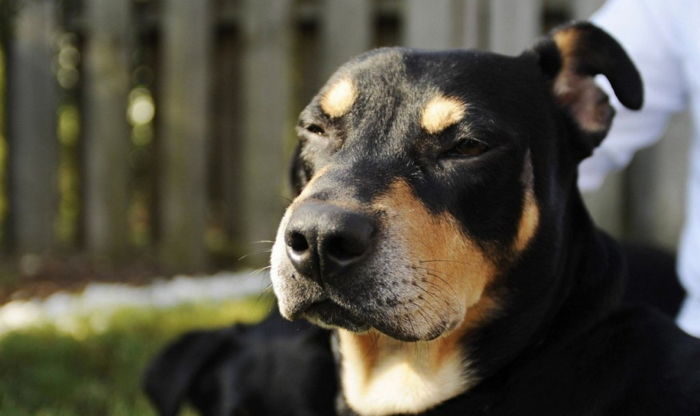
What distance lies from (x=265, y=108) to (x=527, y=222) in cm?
412

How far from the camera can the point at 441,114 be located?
259 centimetres

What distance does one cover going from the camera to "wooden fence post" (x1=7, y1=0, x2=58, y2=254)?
6.54 metres

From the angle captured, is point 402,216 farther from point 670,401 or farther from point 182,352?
point 182,352

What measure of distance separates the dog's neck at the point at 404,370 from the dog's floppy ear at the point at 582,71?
71cm

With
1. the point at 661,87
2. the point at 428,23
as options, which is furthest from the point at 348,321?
the point at 428,23

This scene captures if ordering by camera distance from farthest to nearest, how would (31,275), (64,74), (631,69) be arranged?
1. (64,74)
2. (31,275)
3. (631,69)

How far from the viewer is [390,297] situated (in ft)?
7.60

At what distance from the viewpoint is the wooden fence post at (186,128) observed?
6578 mm

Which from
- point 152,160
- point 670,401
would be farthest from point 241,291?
point 670,401

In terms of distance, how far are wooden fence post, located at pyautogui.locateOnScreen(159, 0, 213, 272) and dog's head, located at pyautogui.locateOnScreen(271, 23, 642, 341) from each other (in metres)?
3.69

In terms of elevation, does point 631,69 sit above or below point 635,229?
above

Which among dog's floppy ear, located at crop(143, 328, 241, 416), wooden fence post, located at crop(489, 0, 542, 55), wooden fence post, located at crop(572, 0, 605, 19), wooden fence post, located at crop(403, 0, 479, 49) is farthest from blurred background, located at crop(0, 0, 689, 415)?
dog's floppy ear, located at crop(143, 328, 241, 416)

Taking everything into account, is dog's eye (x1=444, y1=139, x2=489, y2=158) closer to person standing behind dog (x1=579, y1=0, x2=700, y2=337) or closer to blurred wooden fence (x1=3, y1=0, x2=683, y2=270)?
person standing behind dog (x1=579, y1=0, x2=700, y2=337)

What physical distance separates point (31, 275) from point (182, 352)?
3.06 meters
